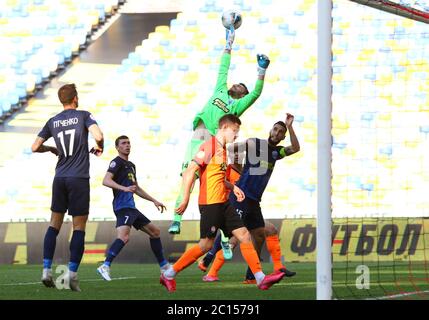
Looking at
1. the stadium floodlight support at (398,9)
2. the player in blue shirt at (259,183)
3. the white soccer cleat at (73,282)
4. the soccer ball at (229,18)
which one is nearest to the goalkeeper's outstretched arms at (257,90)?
the player in blue shirt at (259,183)

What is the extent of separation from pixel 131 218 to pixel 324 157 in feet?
13.6

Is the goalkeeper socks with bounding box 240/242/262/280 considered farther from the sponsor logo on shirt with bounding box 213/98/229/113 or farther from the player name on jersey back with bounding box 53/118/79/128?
the sponsor logo on shirt with bounding box 213/98/229/113

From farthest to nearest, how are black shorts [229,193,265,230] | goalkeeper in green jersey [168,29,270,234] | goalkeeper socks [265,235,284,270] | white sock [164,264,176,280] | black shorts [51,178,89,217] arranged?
goalkeeper socks [265,235,284,270]
goalkeeper in green jersey [168,29,270,234]
black shorts [229,193,265,230]
black shorts [51,178,89,217]
white sock [164,264,176,280]

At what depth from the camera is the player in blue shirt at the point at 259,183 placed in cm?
1089

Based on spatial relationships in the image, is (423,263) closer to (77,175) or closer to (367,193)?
(367,193)

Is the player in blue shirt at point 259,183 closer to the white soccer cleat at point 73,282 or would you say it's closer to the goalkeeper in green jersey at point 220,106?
the goalkeeper in green jersey at point 220,106

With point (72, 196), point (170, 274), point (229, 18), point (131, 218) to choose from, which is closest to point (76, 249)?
point (72, 196)

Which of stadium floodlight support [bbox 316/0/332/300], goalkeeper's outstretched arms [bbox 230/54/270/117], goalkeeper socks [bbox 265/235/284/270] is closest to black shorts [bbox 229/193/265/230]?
goalkeeper socks [bbox 265/235/284/270]

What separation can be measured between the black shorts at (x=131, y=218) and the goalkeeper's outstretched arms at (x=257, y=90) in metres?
1.48

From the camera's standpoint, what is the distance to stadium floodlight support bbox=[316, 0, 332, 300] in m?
7.58

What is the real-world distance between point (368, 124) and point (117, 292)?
12858mm

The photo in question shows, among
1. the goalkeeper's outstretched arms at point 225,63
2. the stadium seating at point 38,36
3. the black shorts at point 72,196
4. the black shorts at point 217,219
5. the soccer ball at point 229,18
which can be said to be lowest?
the black shorts at point 217,219

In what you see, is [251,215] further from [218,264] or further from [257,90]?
[257,90]

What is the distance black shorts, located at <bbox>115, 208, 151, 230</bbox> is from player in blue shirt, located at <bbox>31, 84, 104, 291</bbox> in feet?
5.29
